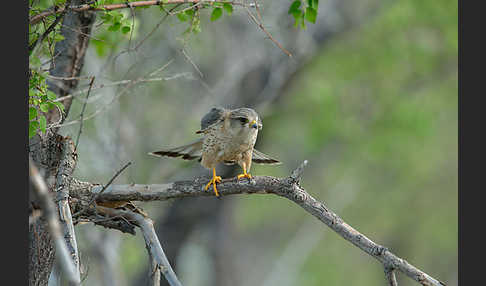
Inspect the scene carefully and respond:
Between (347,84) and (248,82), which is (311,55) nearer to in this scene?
(248,82)

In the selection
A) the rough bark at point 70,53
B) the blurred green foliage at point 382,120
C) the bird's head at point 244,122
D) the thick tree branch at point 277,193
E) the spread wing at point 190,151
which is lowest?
the blurred green foliage at point 382,120

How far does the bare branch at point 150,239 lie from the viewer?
11.2 ft

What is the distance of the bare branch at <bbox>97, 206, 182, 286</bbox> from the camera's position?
3.41 metres

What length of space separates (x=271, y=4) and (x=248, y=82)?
170cm

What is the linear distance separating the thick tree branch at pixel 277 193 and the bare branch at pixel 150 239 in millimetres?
112

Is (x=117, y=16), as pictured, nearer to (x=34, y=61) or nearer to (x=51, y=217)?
(x=34, y=61)

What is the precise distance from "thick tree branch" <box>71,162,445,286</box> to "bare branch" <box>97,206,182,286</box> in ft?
0.37

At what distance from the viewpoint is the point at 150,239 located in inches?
145

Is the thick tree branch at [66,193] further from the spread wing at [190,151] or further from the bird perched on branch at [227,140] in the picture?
the spread wing at [190,151]

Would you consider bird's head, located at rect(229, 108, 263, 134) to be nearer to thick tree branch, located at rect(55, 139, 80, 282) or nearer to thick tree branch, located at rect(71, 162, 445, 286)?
thick tree branch, located at rect(71, 162, 445, 286)

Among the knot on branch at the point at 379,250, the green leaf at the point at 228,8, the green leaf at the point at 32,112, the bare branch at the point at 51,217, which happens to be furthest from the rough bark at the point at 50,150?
the knot on branch at the point at 379,250

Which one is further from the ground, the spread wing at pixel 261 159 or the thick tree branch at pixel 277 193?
the thick tree branch at pixel 277 193

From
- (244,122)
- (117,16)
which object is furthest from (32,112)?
(244,122)

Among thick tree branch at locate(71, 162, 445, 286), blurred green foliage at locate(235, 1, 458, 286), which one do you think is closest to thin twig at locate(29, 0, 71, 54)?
thick tree branch at locate(71, 162, 445, 286)
